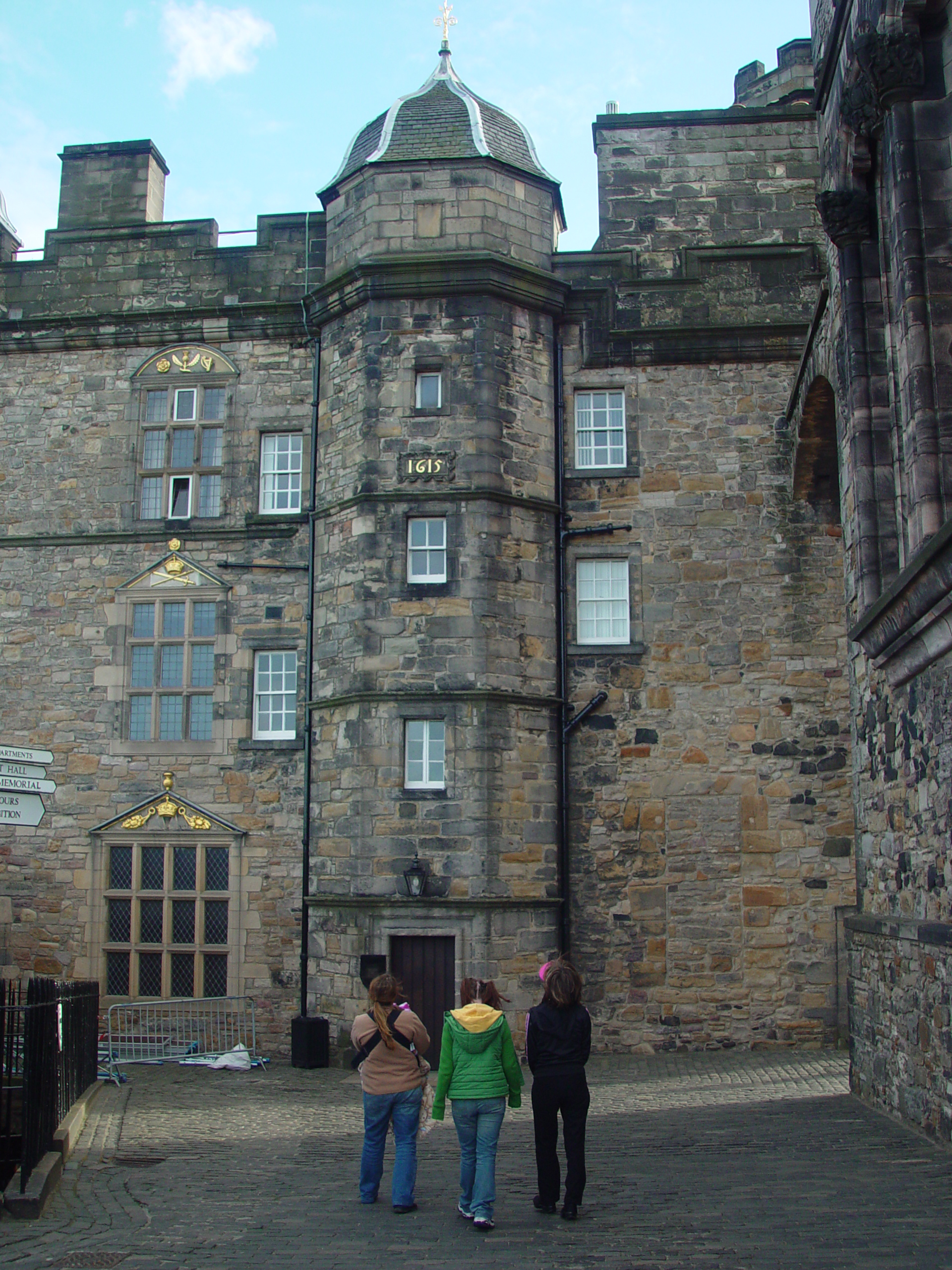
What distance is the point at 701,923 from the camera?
14711 millimetres

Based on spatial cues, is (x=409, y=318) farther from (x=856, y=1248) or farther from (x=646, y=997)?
(x=856, y=1248)

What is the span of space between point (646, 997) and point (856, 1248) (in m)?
8.99

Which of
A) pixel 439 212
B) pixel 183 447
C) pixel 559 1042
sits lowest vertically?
pixel 559 1042

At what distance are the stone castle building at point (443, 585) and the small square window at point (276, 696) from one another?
0.16 ft

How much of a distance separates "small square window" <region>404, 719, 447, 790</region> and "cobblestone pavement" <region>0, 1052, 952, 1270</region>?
4001 mm

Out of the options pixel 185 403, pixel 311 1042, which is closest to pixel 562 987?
pixel 311 1042

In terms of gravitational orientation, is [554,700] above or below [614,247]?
below

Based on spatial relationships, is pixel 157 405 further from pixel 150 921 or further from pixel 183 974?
pixel 183 974

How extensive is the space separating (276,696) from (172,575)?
2122mm

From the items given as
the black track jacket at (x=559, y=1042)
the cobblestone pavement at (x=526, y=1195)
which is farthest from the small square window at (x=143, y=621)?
the black track jacket at (x=559, y=1042)

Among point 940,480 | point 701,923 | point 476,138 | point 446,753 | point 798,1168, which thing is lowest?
point 798,1168

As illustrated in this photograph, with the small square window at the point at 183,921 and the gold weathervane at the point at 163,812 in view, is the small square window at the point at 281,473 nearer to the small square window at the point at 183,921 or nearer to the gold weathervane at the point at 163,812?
the gold weathervane at the point at 163,812

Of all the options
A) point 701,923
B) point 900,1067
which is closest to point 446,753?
point 701,923

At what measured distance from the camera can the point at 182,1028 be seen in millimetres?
14984
